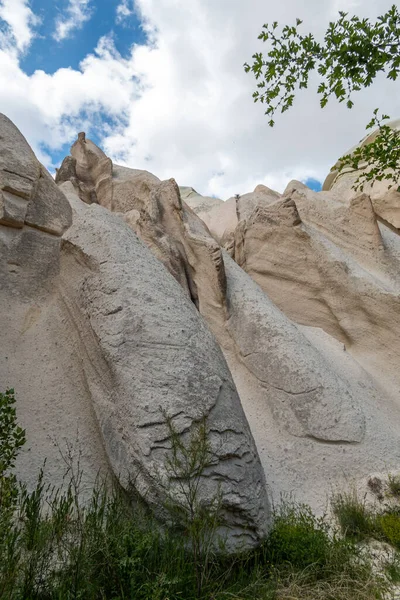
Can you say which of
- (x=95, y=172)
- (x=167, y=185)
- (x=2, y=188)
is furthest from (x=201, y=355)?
(x=95, y=172)

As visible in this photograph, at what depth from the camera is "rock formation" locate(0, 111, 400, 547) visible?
4.55 m

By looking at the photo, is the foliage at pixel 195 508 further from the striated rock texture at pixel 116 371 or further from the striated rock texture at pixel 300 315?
the striated rock texture at pixel 300 315

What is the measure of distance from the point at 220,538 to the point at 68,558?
1.29 metres

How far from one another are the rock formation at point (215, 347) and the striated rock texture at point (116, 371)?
0.02 metres

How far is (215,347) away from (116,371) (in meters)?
1.26

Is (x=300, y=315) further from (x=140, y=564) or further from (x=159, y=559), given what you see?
(x=140, y=564)

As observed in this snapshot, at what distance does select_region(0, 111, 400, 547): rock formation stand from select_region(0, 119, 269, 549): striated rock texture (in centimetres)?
2

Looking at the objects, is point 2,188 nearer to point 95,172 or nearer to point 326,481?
point 326,481

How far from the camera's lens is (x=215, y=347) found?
5.41m

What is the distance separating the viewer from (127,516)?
4043mm

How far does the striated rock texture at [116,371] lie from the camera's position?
14.2ft

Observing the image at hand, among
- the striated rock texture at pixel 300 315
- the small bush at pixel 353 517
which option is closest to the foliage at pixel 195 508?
the small bush at pixel 353 517

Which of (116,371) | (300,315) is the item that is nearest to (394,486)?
(116,371)

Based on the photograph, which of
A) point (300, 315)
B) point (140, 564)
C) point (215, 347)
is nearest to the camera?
point (140, 564)
